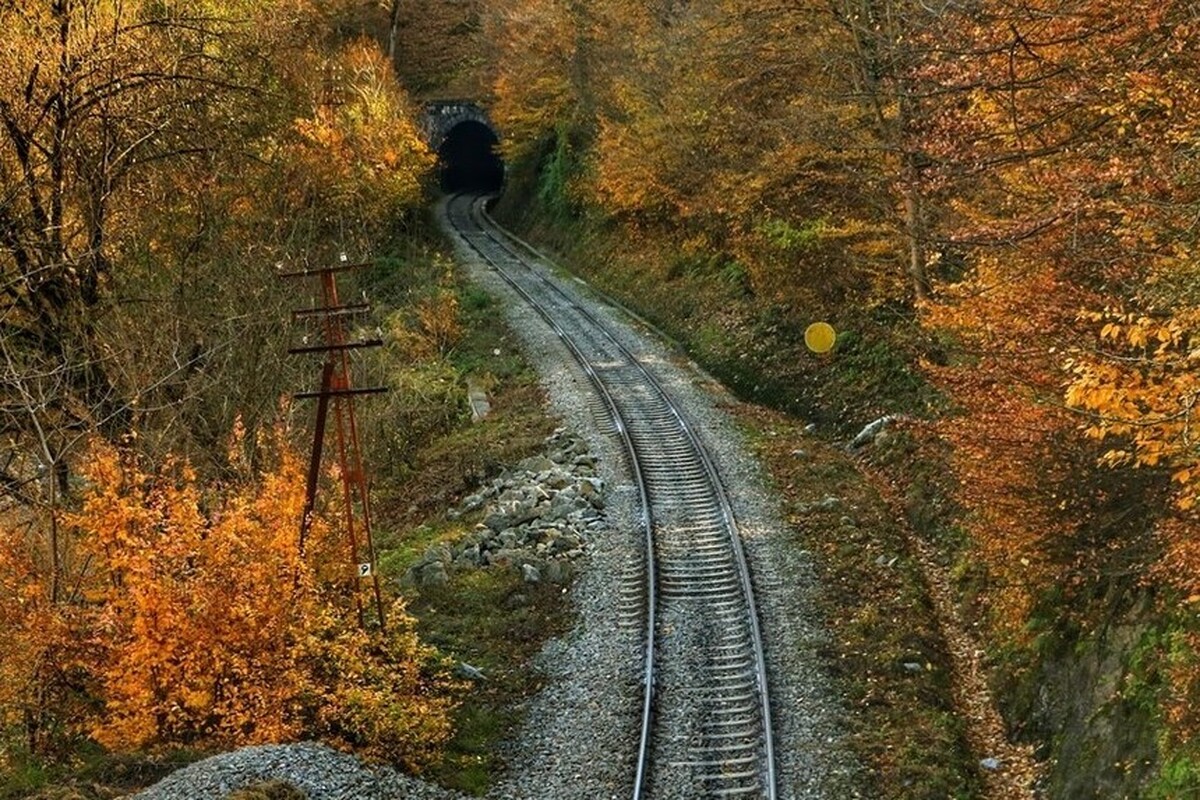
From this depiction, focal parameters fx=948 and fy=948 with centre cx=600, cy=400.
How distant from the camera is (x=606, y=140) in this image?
1432 inches

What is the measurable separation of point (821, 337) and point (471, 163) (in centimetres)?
5373

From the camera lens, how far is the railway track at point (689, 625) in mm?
11555

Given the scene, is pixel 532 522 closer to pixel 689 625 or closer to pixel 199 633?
pixel 689 625

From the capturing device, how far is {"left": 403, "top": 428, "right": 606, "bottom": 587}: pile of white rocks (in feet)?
56.6

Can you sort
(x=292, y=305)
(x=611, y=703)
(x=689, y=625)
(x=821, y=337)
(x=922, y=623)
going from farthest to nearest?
(x=821, y=337) → (x=292, y=305) → (x=689, y=625) → (x=922, y=623) → (x=611, y=703)

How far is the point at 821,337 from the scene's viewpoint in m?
25.0

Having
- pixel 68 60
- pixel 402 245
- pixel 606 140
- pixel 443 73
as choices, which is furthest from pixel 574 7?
pixel 68 60

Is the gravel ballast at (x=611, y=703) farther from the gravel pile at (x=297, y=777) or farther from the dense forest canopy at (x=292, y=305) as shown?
the dense forest canopy at (x=292, y=305)

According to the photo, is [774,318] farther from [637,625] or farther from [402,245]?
[402,245]

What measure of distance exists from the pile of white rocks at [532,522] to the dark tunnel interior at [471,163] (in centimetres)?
5283

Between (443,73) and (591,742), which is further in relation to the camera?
(443,73)

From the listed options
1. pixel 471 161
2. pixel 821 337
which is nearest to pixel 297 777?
pixel 821 337

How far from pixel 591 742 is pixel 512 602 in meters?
4.39

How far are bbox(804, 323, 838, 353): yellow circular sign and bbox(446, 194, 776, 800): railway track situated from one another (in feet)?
13.7
